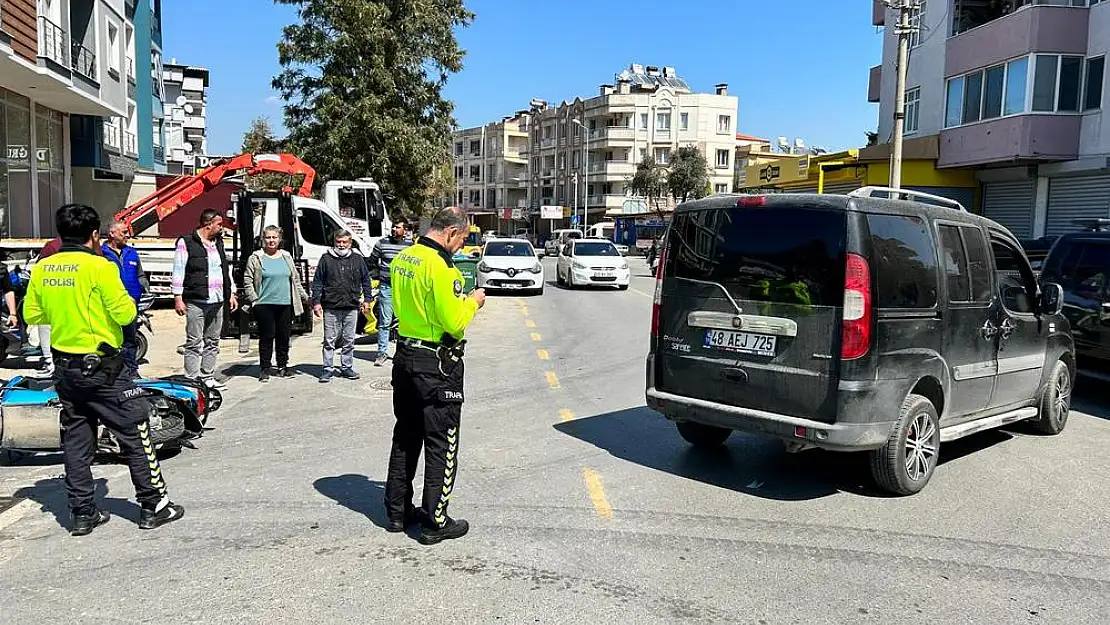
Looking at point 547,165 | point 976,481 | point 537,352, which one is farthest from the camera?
point 547,165

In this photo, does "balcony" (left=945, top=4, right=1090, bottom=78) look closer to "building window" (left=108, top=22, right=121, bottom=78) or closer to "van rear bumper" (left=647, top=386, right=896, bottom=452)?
"van rear bumper" (left=647, top=386, right=896, bottom=452)

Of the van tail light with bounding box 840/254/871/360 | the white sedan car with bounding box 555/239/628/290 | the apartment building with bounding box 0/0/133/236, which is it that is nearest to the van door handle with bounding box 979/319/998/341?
the van tail light with bounding box 840/254/871/360

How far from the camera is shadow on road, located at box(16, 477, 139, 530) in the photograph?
533 cm

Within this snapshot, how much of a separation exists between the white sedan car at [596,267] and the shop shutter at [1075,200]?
1200 cm

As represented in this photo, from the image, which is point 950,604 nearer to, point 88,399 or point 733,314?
point 733,314

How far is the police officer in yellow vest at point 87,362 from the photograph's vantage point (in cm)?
487

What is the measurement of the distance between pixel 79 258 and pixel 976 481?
6.21 metres

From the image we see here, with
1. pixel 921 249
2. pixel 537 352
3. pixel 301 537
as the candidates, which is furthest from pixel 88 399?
pixel 537 352

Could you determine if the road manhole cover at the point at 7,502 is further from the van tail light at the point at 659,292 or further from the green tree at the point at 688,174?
the green tree at the point at 688,174

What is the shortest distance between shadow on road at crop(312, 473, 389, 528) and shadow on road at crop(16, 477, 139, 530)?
3.86 feet

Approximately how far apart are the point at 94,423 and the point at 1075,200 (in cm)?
2614

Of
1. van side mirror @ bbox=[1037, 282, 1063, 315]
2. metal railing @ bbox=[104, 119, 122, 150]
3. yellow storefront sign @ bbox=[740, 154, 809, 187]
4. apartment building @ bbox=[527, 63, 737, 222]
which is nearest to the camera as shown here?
van side mirror @ bbox=[1037, 282, 1063, 315]

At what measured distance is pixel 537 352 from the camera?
13.0m

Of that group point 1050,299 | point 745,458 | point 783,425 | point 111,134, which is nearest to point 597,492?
point 783,425
